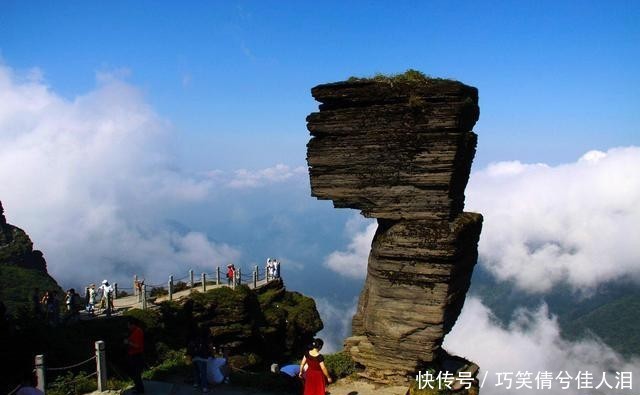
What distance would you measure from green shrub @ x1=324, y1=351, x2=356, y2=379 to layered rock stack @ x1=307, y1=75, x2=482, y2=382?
0.81m

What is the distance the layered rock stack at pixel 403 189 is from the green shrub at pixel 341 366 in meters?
0.81

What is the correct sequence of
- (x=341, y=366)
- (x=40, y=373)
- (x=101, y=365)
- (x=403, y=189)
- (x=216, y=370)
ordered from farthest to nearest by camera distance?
(x=341, y=366), (x=403, y=189), (x=216, y=370), (x=101, y=365), (x=40, y=373)

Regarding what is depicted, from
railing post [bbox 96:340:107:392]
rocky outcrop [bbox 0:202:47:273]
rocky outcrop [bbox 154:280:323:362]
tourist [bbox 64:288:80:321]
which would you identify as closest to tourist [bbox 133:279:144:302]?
rocky outcrop [bbox 154:280:323:362]

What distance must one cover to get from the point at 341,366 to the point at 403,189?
700 cm

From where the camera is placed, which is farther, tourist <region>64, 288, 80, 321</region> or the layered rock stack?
tourist <region>64, 288, 80, 321</region>

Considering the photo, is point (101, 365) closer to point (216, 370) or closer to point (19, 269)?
point (216, 370)

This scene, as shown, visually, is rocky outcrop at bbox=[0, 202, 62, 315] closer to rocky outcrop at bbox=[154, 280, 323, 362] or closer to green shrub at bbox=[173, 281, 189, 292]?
green shrub at bbox=[173, 281, 189, 292]

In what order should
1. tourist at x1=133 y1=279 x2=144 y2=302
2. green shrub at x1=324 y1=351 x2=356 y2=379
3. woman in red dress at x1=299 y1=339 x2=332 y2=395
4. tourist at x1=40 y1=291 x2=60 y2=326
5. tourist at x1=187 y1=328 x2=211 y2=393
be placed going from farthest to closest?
tourist at x1=133 y1=279 x2=144 y2=302
tourist at x1=40 y1=291 x2=60 y2=326
green shrub at x1=324 y1=351 x2=356 y2=379
tourist at x1=187 y1=328 x2=211 y2=393
woman in red dress at x1=299 y1=339 x2=332 y2=395

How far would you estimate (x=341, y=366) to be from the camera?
64.8ft

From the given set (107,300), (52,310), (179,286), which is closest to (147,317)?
(107,300)

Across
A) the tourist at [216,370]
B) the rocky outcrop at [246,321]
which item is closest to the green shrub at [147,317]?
the rocky outcrop at [246,321]

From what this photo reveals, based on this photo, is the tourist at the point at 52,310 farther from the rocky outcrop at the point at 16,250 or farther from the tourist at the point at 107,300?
the rocky outcrop at the point at 16,250

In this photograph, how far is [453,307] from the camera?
18.9 metres

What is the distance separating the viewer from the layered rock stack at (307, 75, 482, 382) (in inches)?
687
